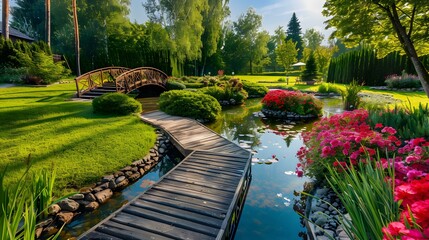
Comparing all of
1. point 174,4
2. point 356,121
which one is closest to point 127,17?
point 174,4

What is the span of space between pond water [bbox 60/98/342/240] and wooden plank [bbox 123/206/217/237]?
0.72 meters

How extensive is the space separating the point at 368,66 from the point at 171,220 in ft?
76.4

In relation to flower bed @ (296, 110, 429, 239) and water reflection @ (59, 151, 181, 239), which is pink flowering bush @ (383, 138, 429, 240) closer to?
flower bed @ (296, 110, 429, 239)

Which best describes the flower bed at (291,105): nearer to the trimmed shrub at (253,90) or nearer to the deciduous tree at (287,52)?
the trimmed shrub at (253,90)

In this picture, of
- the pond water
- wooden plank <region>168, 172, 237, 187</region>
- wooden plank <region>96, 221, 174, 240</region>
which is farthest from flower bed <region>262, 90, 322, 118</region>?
wooden plank <region>96, 221, 174, 240</region>

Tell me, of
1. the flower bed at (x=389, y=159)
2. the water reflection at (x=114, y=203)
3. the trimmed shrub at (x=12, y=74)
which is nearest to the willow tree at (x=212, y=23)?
the trimmed shrub at (x=12, y=74)

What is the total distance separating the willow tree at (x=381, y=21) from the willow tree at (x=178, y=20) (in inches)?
786

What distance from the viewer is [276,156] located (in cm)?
641

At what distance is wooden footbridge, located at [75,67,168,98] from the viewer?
39.6 ft

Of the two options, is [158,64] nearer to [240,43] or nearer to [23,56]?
[23,56]

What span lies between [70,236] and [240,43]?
3959 cm

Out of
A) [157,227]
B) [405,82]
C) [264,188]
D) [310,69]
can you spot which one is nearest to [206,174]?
[264,188]

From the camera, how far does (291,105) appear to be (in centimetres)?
1081

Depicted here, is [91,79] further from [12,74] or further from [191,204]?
[191,204]
